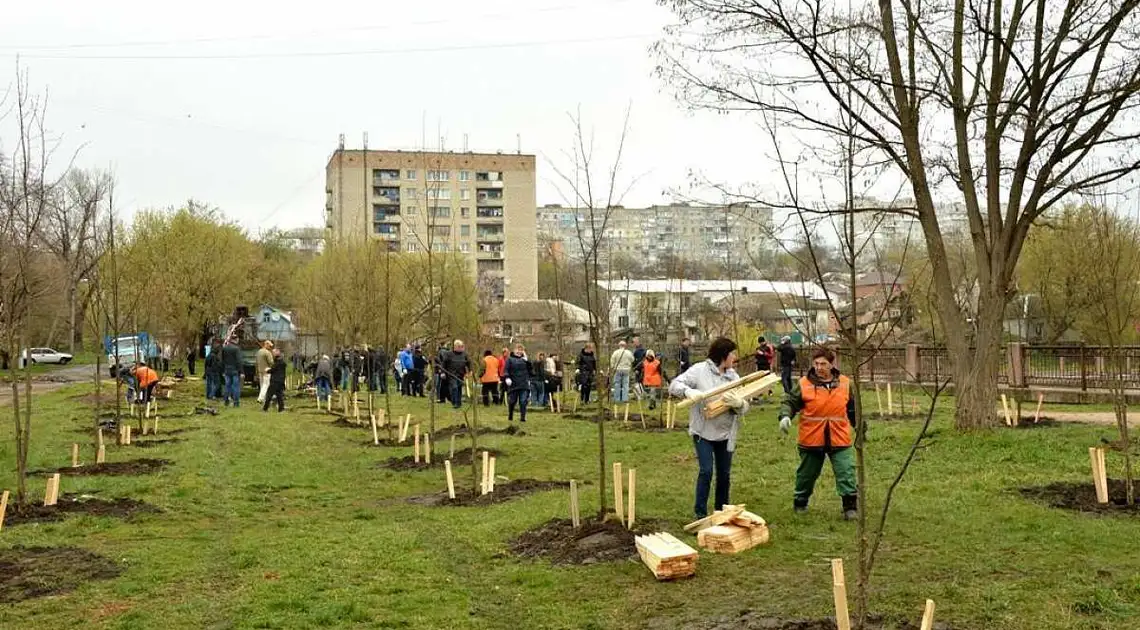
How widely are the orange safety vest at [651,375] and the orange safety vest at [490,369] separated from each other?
3820 millimetres

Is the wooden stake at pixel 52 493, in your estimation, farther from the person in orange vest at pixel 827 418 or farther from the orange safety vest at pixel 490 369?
the orange safety vest at pixel 490 369

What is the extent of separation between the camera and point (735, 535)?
7543 millimetres

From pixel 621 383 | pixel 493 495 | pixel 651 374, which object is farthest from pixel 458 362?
pixel 493 495

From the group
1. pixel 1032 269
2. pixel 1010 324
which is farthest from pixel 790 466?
pixel 1010 324

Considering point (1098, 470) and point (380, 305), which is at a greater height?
point (380, 305)

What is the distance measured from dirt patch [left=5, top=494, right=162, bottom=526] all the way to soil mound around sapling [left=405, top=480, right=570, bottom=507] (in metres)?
2.83

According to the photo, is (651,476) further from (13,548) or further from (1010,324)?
(1010,324)

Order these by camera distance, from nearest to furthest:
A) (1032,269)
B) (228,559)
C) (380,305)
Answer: (228,559), (380,305), (1032,269)

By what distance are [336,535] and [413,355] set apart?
2137 cm

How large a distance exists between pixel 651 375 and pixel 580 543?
15017mm

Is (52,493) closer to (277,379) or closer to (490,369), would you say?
(277,379)

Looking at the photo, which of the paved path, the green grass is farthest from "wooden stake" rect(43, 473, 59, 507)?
the paved path

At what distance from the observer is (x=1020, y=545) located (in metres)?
7.60

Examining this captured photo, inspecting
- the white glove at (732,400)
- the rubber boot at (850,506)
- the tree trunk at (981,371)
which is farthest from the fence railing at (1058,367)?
the white glove at (732,400)
